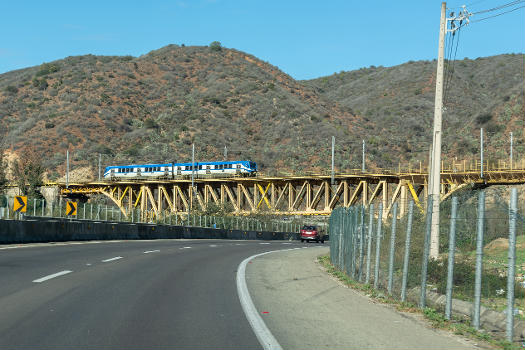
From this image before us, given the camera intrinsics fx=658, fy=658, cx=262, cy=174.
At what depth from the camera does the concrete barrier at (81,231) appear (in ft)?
85.7

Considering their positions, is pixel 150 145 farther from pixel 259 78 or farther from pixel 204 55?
pixel 204 55

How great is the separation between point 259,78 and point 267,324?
145972 millimetres

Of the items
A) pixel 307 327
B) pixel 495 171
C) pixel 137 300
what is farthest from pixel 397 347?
pixel 495 171

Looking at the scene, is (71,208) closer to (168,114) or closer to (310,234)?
(310,234)

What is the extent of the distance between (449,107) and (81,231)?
132m

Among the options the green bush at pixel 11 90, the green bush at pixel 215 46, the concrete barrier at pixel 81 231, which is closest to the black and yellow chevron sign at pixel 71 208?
the concrete barrier at pixel 81 231

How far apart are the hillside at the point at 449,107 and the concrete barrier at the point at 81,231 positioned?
5092 centimetres

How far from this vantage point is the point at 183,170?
88438 mm

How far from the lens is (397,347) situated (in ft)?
26.3

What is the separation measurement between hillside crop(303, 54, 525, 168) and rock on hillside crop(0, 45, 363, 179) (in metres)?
9.63

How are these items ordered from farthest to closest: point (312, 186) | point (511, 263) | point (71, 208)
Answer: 1. point (312, 186)
2. point (71, 208)
3. point (511, 263)

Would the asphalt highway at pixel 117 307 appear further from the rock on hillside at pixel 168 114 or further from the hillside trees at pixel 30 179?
the rock on hillside at pixel 168 114

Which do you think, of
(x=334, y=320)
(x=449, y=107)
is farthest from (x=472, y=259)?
(x=449, y=107)

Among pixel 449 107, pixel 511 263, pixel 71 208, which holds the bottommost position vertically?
pixel 71 208
